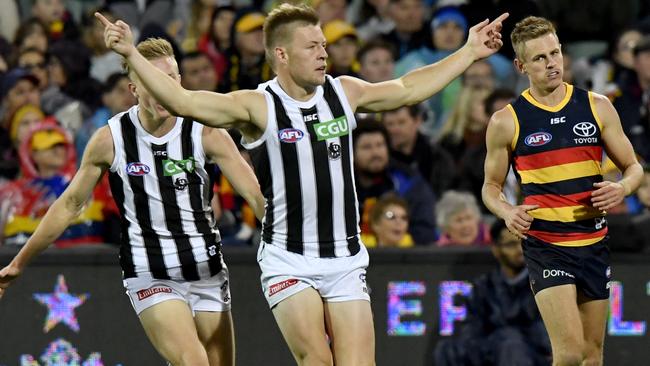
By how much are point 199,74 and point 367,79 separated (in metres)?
1.53

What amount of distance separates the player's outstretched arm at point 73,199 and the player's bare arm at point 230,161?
0.55 meters

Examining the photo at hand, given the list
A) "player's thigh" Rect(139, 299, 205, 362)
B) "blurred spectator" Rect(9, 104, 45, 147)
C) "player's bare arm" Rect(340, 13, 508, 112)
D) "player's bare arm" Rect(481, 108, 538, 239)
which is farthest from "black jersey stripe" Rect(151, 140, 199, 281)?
"blurred spectator" Rect(9, 104, 45, 147)

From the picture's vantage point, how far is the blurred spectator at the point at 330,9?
14.5 m

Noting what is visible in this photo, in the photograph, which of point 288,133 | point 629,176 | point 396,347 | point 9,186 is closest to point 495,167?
point 629,176

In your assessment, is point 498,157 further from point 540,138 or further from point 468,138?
point 468,138

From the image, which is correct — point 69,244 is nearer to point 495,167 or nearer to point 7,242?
point 7,242

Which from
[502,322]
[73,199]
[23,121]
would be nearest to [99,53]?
[23,121]

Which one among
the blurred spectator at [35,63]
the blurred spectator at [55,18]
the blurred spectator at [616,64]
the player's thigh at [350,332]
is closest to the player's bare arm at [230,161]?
the player's thigh at [350,332]

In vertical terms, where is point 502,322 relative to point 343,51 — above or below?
below

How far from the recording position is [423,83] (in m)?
8.07

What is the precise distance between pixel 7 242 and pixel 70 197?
3.13 meters

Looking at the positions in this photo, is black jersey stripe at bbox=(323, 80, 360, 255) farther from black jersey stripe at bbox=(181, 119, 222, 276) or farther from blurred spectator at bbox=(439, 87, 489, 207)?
blurred spectator at bbox=(439, 87, 489, 207)

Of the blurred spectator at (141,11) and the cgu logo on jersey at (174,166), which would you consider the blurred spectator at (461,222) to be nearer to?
the cgu logo on jersey at (174,166)

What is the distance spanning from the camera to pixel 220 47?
1466 centimetres
